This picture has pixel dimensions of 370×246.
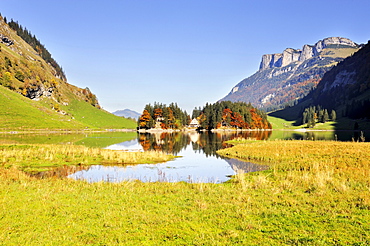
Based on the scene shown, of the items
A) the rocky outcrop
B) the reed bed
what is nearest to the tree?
the rocky outcrop

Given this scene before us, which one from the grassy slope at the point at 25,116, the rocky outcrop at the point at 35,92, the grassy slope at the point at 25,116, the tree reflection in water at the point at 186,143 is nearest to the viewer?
the tree reflection in water at the point at 186,143

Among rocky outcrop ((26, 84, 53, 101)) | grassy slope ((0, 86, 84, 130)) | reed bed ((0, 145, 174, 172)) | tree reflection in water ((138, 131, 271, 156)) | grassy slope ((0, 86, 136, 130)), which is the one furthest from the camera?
rocky outcrop ((26, 84, 53, 101))

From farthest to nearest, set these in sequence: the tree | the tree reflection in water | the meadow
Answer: the tree < the tree reflection in water < the meadow

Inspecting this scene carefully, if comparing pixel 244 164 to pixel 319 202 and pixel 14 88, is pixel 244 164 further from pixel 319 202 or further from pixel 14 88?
pixel 14 88

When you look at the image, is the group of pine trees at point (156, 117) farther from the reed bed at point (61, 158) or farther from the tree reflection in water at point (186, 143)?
the reed bed at point (61, 158)

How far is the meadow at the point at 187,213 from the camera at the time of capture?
11742 mm

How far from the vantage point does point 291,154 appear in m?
44.7

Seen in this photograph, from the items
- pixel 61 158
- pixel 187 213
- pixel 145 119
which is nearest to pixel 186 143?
pixel 61 158

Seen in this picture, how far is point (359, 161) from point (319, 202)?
17791 millimetres

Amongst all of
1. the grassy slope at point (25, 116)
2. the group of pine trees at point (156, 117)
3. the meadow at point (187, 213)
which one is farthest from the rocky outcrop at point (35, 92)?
the meadow at point (187, 213)

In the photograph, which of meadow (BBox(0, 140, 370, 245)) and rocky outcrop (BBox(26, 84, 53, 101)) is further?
rocky outcrop (BBox(26, 84, 53, 101))

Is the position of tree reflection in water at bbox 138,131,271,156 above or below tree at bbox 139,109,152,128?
below

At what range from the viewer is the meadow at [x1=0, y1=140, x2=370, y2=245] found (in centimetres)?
1174

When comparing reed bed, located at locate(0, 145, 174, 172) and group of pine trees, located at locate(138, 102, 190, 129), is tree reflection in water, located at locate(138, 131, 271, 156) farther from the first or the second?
group of pine trees, located at locate(138, 102, 190, 129)
